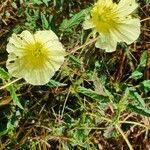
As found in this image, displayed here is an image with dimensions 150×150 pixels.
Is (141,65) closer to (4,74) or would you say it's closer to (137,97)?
(137,97)

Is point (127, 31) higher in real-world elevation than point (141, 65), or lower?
higher

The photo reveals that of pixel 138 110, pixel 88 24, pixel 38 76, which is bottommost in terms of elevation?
pixel 138 110

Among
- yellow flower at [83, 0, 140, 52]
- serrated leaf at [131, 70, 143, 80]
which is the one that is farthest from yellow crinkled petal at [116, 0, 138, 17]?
serrated leaf at [131, 70, 143, 80]

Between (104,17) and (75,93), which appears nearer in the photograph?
(104,17)

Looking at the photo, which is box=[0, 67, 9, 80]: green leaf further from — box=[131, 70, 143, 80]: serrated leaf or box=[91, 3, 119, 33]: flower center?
box=[131, 70, 143, 80]: serrated leaf

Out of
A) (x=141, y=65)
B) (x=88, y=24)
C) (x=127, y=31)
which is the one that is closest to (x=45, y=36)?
(x=88, y=24)

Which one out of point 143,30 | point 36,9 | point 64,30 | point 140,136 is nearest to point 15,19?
point 36,9
